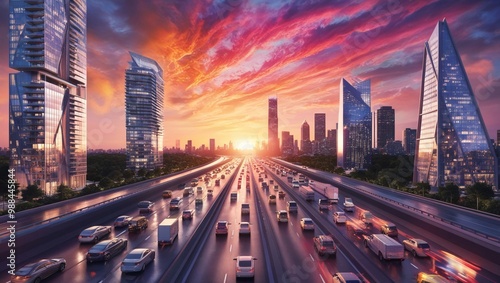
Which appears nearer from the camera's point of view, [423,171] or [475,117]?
[475,117]

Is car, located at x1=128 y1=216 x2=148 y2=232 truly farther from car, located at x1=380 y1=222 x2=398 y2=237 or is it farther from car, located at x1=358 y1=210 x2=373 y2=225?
car, located at x1=380 y1=222 x2=398 y2=237

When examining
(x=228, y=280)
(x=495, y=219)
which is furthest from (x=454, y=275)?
(x=495, y=219)

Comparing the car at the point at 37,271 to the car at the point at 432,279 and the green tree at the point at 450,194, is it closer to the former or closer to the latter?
the car at the point at 432,279

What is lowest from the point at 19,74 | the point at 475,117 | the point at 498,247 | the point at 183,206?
the point at 183,206

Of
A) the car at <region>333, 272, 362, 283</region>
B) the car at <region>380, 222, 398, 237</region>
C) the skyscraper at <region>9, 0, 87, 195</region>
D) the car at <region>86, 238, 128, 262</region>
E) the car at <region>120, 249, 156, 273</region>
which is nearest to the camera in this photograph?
the car at <region>333, 272, 362, 283</region>

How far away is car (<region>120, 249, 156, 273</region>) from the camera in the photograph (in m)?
22.2

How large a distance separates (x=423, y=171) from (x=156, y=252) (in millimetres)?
118850

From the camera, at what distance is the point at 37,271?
20.9 metres

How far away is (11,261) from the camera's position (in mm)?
23594

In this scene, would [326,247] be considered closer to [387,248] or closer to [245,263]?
[387,248]

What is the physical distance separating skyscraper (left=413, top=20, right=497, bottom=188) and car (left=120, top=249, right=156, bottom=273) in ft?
376

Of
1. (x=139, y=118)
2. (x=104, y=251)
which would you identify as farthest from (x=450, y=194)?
(x=139, y=118)

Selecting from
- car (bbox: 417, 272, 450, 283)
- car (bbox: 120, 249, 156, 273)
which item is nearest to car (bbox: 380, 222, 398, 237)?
car (bbox: 417, 272, 450, 283)

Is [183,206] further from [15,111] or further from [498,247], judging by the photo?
[15,111]
